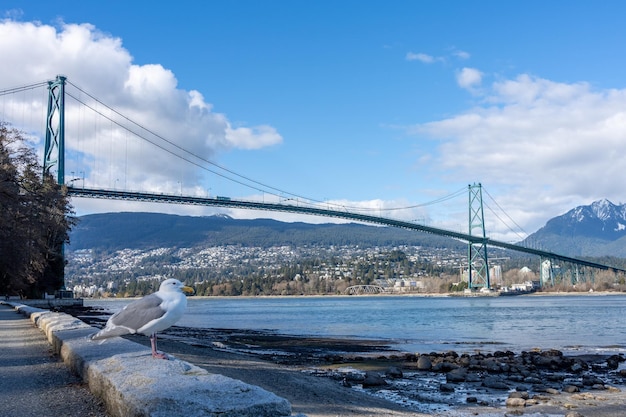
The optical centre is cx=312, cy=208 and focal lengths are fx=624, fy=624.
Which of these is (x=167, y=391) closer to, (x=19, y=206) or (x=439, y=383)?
(x=439, y=383)

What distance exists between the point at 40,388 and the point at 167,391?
2.39 metres

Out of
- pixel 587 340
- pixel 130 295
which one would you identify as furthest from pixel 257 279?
pixel 587 340

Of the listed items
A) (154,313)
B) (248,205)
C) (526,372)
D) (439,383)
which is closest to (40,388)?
(154,313)

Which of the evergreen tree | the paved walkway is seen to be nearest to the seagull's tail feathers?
the paved walkway

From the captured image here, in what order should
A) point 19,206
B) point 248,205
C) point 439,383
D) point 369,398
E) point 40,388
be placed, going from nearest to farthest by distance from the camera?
point 40,388 < point 369,398 < point 439,383 < point 19,206 < point 248,205

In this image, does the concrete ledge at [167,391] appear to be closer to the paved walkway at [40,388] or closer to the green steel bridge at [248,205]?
the paved walkway at [40,388]

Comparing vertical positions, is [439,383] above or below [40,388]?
below

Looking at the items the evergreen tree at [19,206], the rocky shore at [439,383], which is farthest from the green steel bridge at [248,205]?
the rocky shore at [439,383]

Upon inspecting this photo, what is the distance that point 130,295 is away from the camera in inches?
4063

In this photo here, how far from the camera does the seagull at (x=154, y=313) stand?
4625mm

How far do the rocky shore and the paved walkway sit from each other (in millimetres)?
2253

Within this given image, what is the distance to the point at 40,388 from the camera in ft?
17.7

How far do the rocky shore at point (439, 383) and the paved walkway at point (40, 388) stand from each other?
2.25 metres

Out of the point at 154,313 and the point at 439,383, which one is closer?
the point at 154,313
